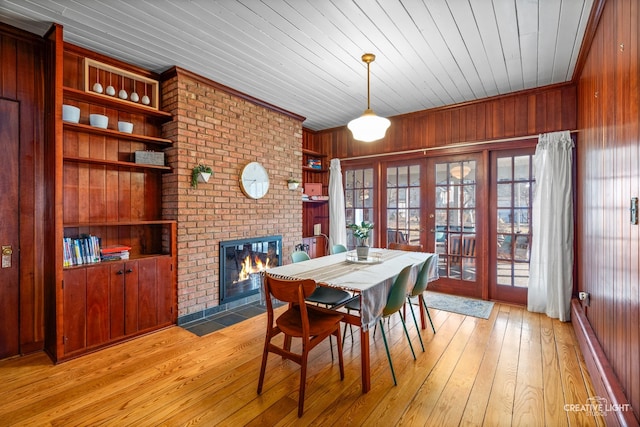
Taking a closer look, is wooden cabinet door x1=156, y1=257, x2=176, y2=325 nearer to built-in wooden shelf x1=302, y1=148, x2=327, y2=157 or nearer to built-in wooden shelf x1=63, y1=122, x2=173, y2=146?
built-in wooden shelf x1=63, y1=122, x2=173, y2=146

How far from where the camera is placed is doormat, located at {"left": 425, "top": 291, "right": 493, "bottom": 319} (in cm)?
365

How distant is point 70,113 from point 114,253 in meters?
1.28

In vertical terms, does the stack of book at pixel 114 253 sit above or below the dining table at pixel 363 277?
above

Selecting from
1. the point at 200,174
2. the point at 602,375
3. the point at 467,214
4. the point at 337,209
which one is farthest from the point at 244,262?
the point at 602,375

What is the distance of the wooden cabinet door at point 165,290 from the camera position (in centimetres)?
318

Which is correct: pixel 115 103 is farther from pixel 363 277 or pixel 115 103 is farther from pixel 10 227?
pixel 363 277

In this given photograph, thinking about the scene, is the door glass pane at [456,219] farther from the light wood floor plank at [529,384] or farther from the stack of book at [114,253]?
the stack of book at [114,253]

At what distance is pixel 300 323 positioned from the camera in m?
2.15

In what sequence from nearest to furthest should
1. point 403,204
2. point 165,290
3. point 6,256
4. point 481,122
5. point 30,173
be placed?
point 6,256
point 30,173
point 165,290
point 481,122
point 403,204

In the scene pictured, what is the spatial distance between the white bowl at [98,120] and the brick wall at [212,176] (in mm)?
629

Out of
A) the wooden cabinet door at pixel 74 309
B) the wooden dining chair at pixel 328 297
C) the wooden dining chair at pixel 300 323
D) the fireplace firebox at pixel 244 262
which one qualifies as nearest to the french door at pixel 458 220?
the wooden dining chair at pixel 328 297

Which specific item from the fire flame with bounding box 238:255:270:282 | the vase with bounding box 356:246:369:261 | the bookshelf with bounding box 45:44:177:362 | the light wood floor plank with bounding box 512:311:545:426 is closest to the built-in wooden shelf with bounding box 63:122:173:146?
the bookshelf with bounding box 45:44:177:362

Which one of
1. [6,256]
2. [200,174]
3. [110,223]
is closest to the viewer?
[6,256]

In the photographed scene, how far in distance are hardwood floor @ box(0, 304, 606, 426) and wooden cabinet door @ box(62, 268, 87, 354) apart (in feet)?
0.55
